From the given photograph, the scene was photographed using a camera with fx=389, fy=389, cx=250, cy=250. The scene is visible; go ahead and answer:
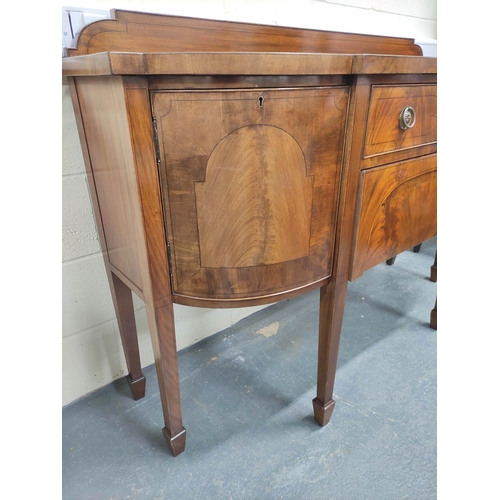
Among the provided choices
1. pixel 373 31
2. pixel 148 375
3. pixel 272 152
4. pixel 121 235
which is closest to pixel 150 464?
pixel 148 375

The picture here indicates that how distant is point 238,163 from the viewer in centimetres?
66

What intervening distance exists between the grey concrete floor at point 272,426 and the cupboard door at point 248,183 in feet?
1.50

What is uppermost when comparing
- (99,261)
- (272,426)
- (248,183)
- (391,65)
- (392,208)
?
(391,65)

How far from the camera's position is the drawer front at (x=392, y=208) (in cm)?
83

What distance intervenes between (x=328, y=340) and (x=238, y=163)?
52 cm

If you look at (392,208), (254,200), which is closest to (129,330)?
(254,200)

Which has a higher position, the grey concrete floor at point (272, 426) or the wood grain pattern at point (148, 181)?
the wood grain pattern at point (148, 181)

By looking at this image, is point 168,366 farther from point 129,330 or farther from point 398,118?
point 398,118

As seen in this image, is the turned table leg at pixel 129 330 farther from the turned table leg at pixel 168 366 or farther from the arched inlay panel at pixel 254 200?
the arched inlay panel at pixel 254 200

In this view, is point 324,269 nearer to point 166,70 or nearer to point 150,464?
point 166,70

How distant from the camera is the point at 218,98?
611mm

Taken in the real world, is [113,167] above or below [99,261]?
above

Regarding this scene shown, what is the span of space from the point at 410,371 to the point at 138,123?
1.09 meters

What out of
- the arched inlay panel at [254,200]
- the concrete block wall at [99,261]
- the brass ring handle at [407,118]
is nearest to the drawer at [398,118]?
the brass ring handle at [407,118]
